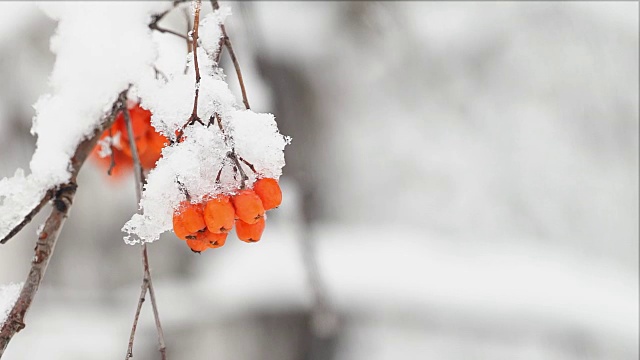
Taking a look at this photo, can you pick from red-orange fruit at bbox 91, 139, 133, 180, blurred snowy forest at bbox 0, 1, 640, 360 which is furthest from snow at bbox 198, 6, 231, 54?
blurred snowy forest at bbox 0, 1, 640, 360

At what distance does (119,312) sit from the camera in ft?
10.4

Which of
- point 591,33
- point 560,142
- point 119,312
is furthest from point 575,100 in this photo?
point 119,312

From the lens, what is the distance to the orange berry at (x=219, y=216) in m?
0.69

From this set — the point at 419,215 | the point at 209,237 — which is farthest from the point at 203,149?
the point at 419,215

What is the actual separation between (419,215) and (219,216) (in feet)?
9.36

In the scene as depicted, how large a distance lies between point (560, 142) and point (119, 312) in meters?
2.60

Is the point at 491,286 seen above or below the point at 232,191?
above

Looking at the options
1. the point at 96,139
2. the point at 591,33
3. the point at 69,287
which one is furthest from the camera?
the point at 69,287

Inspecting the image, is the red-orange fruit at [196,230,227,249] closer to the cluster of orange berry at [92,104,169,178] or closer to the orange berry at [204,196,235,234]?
the orange berry at [204,196,235,234]

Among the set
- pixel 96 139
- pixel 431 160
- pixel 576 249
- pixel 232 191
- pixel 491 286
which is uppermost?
pixel 431 160

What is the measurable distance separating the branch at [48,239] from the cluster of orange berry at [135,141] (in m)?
0.07

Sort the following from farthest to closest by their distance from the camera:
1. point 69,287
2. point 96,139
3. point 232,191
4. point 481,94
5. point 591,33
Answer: point 481,94, point 69,287, point 591,33, point 96,139, point 232,191

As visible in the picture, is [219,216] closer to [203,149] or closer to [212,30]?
[203,149]

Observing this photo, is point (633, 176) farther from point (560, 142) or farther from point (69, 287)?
point (69, 287)
